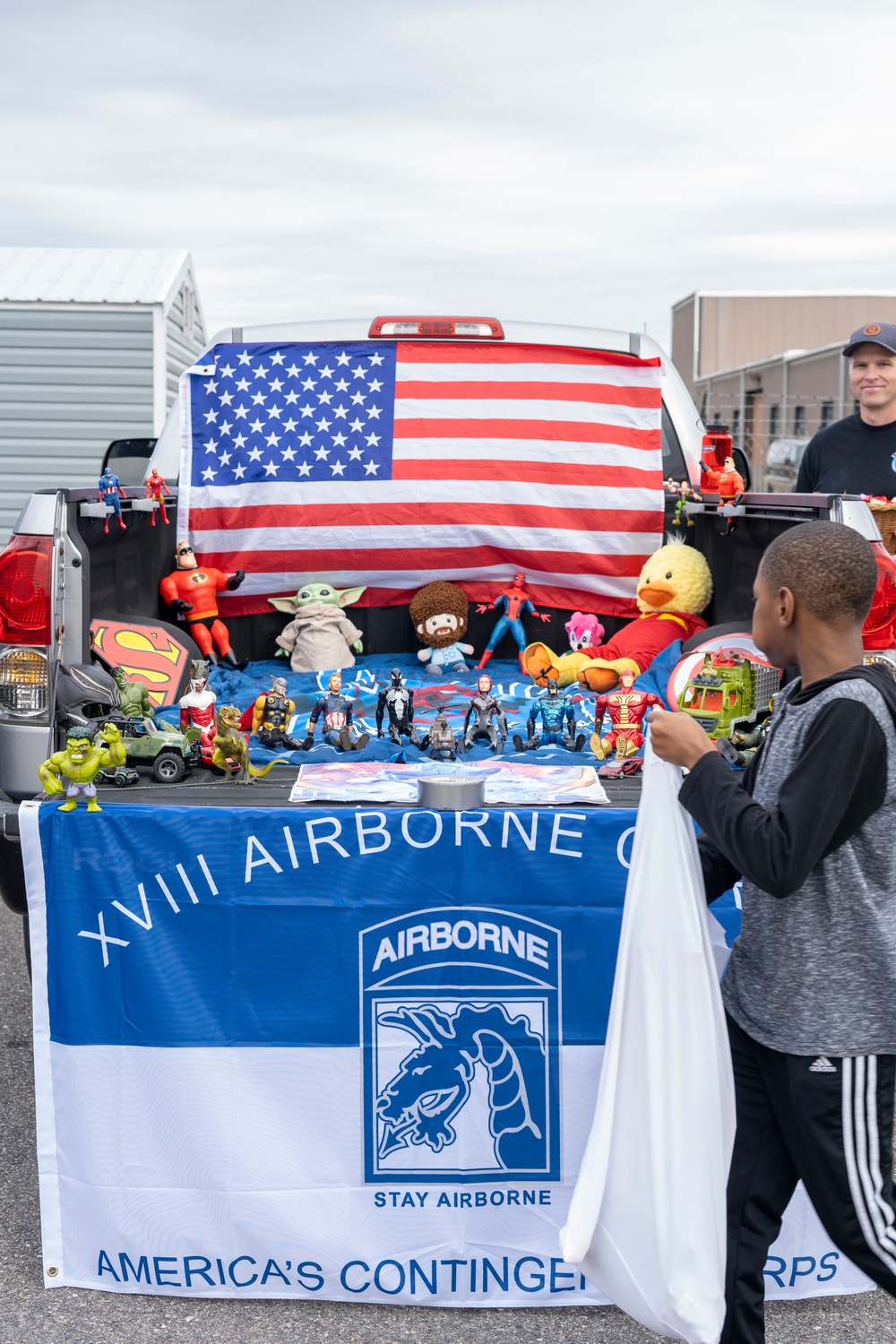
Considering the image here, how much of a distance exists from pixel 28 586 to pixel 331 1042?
1.43 metres

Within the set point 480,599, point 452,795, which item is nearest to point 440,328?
point 480,599

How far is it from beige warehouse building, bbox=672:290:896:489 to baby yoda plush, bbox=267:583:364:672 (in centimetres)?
1918

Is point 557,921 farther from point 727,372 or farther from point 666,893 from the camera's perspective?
point 727,372

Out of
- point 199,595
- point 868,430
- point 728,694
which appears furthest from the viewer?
point 199,595

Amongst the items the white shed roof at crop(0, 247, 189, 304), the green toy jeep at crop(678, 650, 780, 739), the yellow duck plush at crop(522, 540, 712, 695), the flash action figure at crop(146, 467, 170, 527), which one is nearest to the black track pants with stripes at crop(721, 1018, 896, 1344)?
the green toy jeep at crop(678, 650, 780, 739)

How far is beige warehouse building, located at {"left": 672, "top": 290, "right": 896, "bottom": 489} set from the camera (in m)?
24.5

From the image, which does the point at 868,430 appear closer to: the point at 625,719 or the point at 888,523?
the point at 888,523

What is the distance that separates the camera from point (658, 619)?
196 inches

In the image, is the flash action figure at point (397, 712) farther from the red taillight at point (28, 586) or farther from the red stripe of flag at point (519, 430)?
the red stripe of flag at point (519, 430)

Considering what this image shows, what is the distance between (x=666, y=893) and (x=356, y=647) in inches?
127

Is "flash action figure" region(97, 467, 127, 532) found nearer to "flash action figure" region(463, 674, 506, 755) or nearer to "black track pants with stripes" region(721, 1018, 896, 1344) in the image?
"flash action figure" region(463, 674, 506, 755)

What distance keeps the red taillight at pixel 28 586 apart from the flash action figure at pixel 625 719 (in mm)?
1584

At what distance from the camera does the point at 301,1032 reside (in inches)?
115

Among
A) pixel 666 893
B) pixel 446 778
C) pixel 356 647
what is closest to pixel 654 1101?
pixel 666 893
